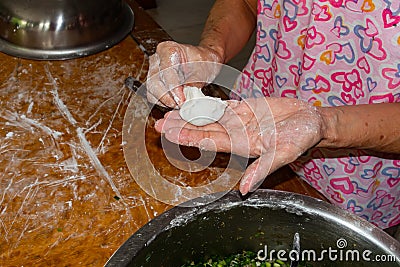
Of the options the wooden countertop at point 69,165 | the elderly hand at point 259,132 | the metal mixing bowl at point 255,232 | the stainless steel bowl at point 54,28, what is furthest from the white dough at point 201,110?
the stainless steel bowl at point 54,28

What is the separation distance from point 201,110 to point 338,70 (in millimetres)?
398

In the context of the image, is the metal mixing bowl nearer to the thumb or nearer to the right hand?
the thumb

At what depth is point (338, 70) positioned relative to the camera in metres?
1.33

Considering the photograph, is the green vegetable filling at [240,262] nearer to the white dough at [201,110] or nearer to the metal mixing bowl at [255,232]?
the metal mixing bowl at [255,232]

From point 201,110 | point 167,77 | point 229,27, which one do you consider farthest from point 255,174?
point 229,27

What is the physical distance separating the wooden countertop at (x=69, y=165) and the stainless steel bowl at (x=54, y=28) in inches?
1.6

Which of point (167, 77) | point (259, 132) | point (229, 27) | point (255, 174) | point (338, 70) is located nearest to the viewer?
point (255, 174)

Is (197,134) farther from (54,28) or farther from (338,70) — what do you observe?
(54,28)

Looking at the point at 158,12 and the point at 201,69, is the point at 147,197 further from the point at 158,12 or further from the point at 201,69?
the point at 158,12

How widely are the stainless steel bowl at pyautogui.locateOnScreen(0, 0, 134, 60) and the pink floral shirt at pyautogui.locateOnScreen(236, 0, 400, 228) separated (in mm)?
543

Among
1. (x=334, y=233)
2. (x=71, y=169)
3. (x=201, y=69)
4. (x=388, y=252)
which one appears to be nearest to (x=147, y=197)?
(x=71, y=169)

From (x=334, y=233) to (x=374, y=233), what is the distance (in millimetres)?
80

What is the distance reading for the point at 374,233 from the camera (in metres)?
1.00

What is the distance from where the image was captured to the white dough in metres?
1.13
